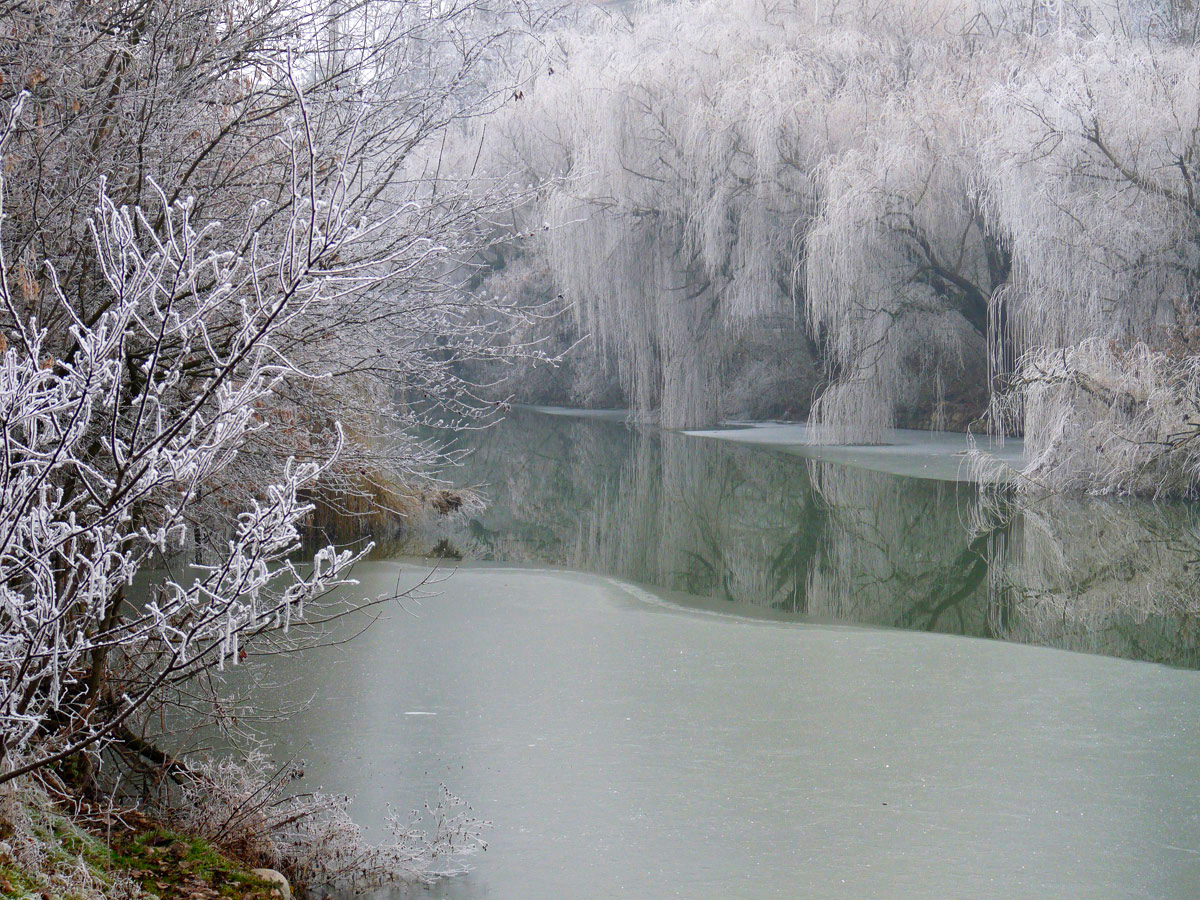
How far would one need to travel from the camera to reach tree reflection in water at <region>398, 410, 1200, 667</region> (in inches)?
236

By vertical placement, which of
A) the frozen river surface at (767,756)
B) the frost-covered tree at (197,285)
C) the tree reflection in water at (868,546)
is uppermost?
the frost-covered tree at (197,285)

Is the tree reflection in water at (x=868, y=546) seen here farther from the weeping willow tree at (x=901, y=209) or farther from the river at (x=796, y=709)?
the weeping willow tree at (x=901, y=209)

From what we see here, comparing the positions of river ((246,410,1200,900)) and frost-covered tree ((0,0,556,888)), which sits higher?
frost-covered tree ((0,0,556,888))

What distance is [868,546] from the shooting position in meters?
7.85

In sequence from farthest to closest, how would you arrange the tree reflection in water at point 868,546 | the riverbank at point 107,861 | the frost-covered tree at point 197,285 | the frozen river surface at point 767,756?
1. the tree reflection in water at point 868,546
2. the frozen river surface at point 767,756
3. the riverbank at point 107,861
4. the frost-covered tree at point 197,285

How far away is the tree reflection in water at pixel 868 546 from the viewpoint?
19.7 feet

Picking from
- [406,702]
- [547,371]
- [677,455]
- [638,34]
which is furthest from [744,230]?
[406,702]

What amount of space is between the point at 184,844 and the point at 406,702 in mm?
1458

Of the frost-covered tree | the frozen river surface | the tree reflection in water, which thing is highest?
the frost-covered tree

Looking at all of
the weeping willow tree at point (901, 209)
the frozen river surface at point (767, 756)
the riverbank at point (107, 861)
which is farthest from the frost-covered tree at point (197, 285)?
the weeping willow tree at point (901, 209)

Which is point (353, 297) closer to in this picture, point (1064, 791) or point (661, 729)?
point (661, 729)

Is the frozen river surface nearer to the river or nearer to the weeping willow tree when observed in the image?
the river

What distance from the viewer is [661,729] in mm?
4035

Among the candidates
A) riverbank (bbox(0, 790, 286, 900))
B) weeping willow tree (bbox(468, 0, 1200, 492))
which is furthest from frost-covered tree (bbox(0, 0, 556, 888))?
weeping willow tree (bbox(468, 0, 1200, 492))
